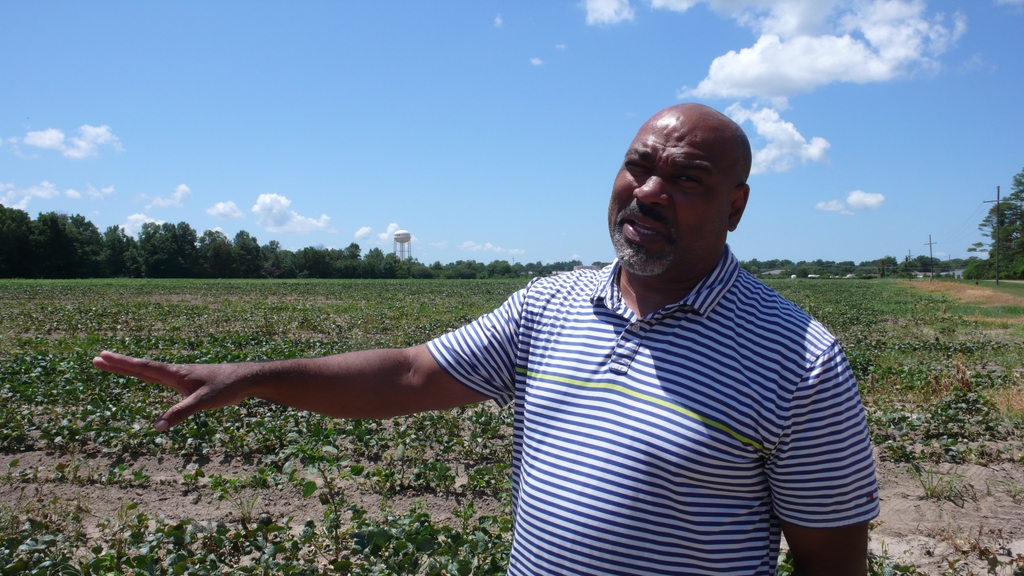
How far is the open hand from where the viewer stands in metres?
1.61

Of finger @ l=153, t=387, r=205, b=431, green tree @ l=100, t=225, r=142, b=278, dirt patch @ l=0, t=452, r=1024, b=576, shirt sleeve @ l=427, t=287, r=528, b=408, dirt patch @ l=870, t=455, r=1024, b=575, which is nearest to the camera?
finger @ l=153, t=387, r=205, b=431

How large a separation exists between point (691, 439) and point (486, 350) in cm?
67

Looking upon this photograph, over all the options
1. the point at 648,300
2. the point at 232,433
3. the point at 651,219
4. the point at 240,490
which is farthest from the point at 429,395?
the point at 232,433

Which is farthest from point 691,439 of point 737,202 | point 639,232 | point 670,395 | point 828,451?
point 737,202

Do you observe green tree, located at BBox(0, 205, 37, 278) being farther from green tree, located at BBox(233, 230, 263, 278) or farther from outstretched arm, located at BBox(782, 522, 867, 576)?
outstretched arm, located at BBox(782, 522, 867, 576)

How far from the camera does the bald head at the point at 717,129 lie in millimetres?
1557

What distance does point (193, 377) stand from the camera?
5.49 feet

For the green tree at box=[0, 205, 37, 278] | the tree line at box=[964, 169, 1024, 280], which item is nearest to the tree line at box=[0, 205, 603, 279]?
the green tree at box=[0, 205, 37, 278]

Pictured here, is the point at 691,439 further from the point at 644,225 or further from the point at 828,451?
the point at 644,225

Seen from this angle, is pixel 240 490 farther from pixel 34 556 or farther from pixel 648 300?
pixel 648 300

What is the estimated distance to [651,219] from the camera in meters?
1.60

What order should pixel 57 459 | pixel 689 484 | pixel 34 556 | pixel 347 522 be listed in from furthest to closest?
1. pixel 57 459
2. pixel 347 522
3. pixel 34 556
4. pixel 689 484

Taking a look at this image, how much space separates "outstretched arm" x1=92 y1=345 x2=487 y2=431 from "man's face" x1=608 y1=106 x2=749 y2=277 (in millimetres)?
700

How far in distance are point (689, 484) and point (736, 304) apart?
43 cm
